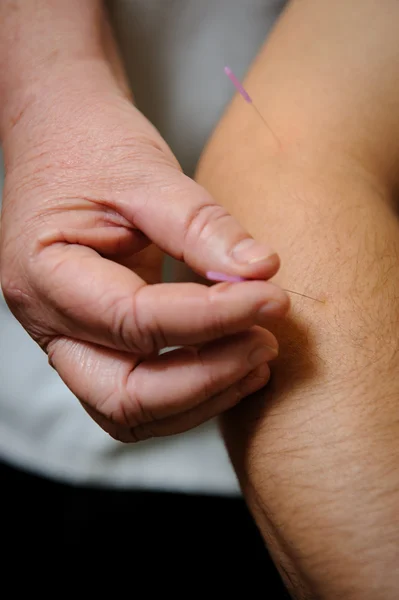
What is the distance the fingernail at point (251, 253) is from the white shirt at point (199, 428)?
0.41 metres

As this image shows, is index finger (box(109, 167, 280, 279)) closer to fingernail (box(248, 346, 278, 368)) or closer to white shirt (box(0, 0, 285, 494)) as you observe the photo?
fingernail (box(248, 346, 278, 368))

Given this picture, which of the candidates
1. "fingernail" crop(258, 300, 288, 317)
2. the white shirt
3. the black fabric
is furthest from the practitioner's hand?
the black fabric

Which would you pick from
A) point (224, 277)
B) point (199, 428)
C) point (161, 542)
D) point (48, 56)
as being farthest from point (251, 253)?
point (161, 542)

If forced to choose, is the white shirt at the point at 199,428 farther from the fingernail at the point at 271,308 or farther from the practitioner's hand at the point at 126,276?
the fingernail at the point at 271,308

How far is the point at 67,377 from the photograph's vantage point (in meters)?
0.64

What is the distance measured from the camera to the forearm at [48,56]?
772 mm

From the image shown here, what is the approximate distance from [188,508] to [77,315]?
0.72 meters

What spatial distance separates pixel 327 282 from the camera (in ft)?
2.06

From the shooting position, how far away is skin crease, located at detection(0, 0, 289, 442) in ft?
1.72

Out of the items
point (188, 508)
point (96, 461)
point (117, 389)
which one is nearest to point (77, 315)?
point (117, 389)

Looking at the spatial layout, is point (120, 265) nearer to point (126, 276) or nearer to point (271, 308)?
point (126, 276)

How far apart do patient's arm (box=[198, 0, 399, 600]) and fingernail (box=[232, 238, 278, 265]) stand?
0.45 feet

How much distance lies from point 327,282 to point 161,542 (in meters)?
0.79

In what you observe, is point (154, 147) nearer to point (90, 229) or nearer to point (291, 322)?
point (90, 229)
